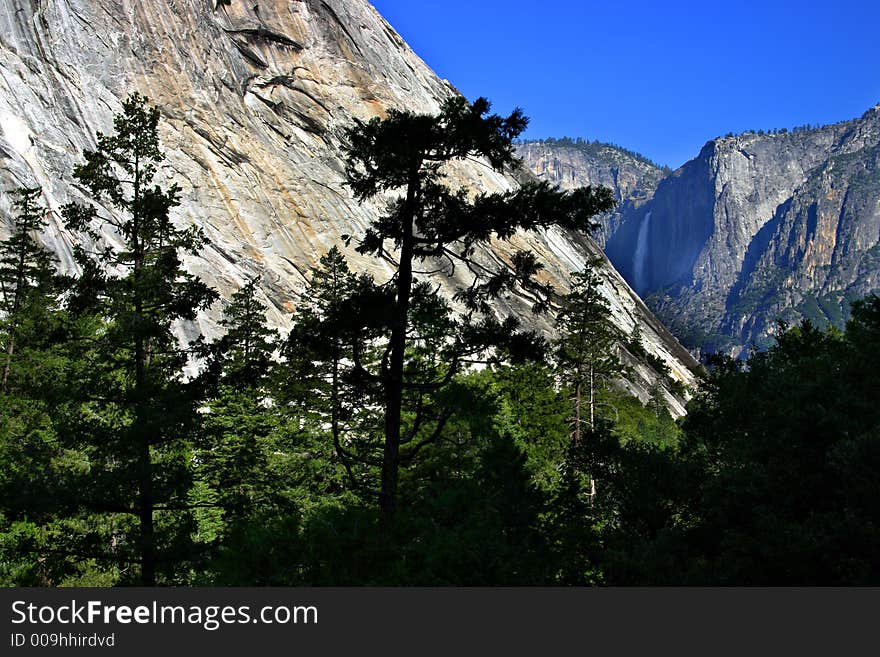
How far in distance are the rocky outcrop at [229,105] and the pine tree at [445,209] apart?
25.0 metres

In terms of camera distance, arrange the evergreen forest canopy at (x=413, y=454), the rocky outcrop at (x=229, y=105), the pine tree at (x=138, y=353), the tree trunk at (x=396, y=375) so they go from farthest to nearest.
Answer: the rocky outcrop at (x=229, y=105) < the pine tree at (x=138, y=353) < the tree trunk at (x=396, y=375) < the evergreen forest canopy at (x=413, y=454)

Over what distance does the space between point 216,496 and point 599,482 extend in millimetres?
9766

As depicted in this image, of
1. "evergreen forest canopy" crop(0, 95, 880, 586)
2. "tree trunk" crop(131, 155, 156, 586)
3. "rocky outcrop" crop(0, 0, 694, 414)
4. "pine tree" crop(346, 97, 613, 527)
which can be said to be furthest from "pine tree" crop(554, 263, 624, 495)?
"rocky outcrop" crop(0, 0, 694, 414)

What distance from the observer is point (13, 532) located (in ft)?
44.5

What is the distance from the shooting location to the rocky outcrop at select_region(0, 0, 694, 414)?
116 ft

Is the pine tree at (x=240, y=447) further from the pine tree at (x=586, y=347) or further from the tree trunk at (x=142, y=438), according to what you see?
the pine tree at (x=586, y=347)

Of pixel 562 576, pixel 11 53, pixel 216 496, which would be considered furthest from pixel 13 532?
pixel 11 53

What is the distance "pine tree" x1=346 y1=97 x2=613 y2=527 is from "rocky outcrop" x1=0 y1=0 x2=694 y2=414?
25041 mm

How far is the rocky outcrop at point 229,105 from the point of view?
35.3m

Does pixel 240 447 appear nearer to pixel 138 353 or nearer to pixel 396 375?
pixel 138 353

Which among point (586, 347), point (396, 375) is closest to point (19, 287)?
A: point (396, 375)

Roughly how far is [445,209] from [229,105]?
130 ft

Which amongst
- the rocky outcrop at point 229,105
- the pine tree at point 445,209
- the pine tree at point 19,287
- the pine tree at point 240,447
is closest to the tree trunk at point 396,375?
the pine tree at point 445,209
